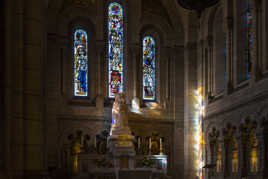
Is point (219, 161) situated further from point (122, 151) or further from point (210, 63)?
point (210, 63)

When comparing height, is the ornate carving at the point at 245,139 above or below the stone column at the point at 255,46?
below

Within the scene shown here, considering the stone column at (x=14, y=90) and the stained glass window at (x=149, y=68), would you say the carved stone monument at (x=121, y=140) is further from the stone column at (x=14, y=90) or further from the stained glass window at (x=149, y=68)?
the stone column at (x=14, y=90)

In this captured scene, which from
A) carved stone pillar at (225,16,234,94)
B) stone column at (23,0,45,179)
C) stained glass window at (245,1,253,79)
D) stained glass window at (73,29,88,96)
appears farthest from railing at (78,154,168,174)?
stone column at (23,0,45,179)

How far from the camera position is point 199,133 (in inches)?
1016

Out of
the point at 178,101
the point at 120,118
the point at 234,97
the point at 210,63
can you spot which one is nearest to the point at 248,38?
the point at 234,97

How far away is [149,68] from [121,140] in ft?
24.6

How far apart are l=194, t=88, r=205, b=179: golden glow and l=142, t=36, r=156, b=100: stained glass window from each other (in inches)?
113

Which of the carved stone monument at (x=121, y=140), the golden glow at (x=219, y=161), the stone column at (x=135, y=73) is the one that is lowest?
the golden glow at (x=219, y=161)

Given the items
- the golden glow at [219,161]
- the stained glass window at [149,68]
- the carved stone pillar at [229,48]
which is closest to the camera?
the carved stone pillar at [229,48]

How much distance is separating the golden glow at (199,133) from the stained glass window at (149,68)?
2.87m

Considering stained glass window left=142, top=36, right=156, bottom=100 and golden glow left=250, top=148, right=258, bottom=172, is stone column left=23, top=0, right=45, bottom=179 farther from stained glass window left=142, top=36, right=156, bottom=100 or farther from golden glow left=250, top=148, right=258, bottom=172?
stained glass window left=142, top=36, right=156, bottom=100

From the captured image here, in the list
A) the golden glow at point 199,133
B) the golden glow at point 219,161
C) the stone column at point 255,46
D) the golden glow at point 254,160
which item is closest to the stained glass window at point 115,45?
the golden glow at point 199,133

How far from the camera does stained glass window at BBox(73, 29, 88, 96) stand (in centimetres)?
2638

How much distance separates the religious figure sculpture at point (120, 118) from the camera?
2223cm
